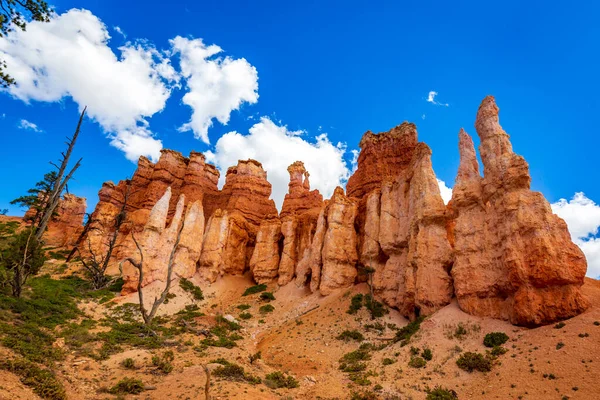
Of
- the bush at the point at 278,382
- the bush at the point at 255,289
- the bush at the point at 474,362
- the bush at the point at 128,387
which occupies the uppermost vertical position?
the bush at the point at 255,289

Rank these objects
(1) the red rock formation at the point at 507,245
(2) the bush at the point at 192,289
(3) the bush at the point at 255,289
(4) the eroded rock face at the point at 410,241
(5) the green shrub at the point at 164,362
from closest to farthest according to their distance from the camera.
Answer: (5) the green shrub at the point at 164,362
(1) the red rock formation at the point at 507,245
(4) the eroded rock face at the point at 410,241
(2) the bush at the point at 192,289
(3) the bush at the point at 255,289

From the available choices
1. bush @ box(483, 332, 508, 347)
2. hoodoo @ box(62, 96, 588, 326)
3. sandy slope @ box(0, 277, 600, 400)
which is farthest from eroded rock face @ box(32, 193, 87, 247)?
bush @ box(483, 332, 508, 347)

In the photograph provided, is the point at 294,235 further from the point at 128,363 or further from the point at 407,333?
the point at 128,363

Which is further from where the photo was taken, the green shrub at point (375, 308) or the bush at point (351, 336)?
the green shrub at point (375, 308)

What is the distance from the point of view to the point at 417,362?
18.2 metres

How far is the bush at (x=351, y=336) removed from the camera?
24998 mm

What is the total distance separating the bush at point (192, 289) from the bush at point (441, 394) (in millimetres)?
31271

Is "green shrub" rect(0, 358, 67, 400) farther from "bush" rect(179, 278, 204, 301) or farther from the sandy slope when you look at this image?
"bush" rect(179, 278, 204, 301)

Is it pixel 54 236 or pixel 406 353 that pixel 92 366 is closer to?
pixel 406 353

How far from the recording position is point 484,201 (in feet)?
78.7

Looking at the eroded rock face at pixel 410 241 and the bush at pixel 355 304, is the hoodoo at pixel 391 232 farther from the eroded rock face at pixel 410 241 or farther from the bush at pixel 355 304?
the bush at pixel 355 304

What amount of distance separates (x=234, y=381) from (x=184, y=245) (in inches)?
1251

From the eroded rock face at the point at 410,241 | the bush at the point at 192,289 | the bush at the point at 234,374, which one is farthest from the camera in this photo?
the bush at the point at 192,289

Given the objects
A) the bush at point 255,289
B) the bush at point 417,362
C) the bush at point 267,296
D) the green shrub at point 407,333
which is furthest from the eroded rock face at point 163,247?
the bush at point 417,362
